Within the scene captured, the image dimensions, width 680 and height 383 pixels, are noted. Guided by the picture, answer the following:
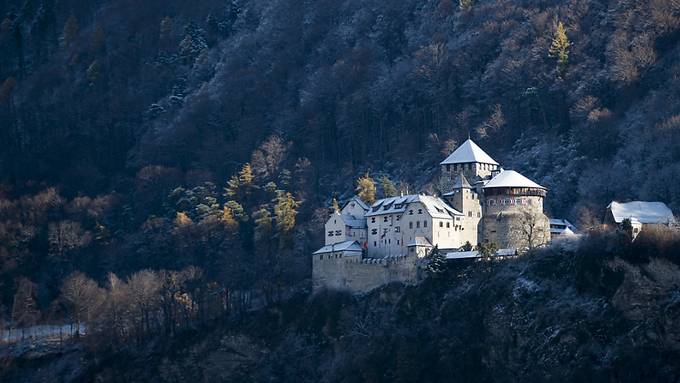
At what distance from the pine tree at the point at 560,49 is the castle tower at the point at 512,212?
29166 millimetres

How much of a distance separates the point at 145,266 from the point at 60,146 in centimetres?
3360

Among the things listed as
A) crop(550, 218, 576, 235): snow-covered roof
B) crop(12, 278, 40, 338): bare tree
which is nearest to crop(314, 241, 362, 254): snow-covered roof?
crop(550, 218, 576, 235): snow-covered roof

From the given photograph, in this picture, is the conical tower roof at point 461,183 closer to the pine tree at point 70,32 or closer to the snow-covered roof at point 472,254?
the snow-covered roof at point 472,254

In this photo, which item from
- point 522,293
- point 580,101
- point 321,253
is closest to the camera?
point 522,293

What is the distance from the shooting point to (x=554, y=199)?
380 feet

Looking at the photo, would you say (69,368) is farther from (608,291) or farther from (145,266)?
(608,291)

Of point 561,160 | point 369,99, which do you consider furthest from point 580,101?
point 369,99

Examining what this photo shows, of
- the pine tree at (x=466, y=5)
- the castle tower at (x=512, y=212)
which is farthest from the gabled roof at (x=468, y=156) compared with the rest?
the pine tree at (x=466, y=5)

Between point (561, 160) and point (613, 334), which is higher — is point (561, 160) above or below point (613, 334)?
above

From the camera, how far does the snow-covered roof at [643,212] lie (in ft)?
312

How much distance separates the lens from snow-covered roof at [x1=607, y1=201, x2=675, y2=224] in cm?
9508

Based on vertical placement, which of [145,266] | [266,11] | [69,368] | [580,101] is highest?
[266,11]

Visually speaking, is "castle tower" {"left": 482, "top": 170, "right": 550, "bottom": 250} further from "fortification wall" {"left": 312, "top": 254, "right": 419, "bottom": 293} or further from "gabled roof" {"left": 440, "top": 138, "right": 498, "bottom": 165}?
"fortification wall" {"left": 312, "top": 254, "right": 419, "bottom": 293}

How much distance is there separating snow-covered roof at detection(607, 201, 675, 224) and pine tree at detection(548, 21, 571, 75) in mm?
33140
